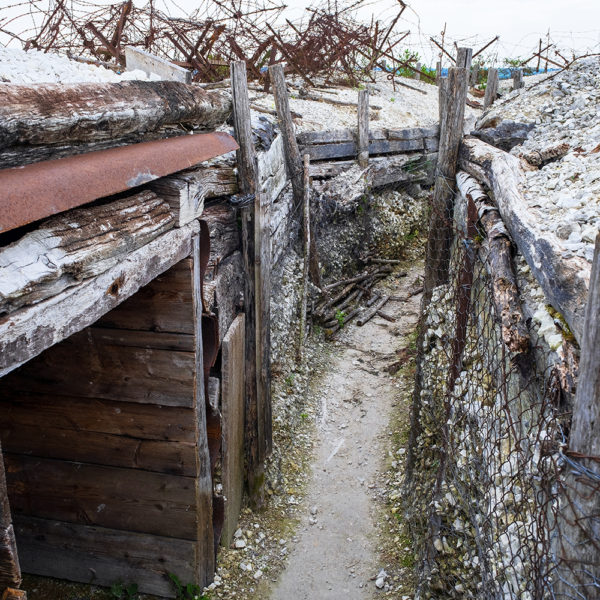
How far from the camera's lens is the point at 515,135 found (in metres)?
4.51

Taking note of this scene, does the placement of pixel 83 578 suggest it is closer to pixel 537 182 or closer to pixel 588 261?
pixel 588 261

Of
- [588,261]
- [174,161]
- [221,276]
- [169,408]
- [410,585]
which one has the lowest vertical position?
[410,585]

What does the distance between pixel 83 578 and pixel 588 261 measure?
364 centimetres

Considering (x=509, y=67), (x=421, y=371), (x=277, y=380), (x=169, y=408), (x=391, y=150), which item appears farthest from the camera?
(x=509, y=67)

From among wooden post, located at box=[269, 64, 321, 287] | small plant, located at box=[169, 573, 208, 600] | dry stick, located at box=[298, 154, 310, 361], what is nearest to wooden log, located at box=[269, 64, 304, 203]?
wooden post, located at box=[269, 64, 321, 287]

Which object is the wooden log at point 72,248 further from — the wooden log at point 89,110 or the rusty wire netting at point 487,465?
the rusty wire netting at point 487,465

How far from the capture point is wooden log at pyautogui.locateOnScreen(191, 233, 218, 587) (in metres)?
2.90

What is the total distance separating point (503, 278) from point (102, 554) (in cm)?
307

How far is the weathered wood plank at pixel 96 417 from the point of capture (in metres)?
3.08

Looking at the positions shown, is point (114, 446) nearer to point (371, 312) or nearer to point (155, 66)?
point (155, 66)

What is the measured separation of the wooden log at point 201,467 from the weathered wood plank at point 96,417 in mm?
119

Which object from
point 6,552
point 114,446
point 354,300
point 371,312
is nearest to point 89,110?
point 6,552

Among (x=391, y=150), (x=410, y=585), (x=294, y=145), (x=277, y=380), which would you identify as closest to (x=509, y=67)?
(x=391, y=150)

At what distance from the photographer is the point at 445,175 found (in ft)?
13.8
